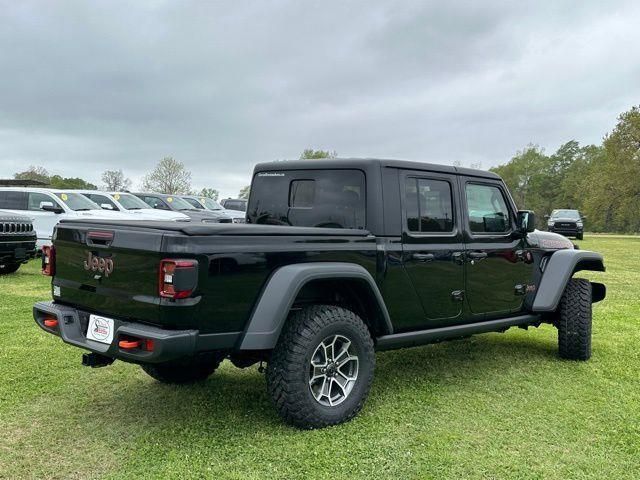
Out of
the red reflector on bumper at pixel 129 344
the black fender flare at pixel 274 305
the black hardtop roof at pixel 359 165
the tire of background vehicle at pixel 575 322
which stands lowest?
the tire of background vehicle at pixel 575 322

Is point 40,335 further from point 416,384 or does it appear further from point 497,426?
point 497,426

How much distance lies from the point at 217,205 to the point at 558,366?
57.6 feet

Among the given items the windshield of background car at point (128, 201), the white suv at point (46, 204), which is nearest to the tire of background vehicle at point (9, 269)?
the white suv at point (46, 204)

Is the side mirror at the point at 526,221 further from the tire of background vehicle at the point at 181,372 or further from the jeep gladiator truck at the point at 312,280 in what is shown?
the tire of background vehicle at the point at 181,372

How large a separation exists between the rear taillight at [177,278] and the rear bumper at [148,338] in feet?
0.71

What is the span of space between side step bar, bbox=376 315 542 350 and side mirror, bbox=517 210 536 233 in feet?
2.55

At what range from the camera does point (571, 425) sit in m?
3.70

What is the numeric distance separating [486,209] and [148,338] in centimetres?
304

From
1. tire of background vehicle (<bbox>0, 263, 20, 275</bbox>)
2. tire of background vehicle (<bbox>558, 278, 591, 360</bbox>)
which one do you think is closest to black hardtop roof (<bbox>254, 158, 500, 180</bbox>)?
tire of background vehicle (<bbox>558, 278, 591, 360</bbox>)

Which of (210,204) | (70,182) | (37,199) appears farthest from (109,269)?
(70,182)

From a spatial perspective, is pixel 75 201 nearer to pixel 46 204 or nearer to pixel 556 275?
pixel 46 204

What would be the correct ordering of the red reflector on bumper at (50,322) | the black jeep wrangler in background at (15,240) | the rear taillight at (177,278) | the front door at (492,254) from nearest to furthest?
the rear taillight at (177,278) < the red reflector on bumper at (50,322) < the front door at (492,254) < the black jeep wrangler in background at (15,240)

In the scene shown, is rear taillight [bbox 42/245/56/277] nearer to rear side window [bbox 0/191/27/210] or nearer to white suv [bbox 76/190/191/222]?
white suv [bbox 76/190/191/222]

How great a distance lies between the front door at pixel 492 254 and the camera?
4.57m
